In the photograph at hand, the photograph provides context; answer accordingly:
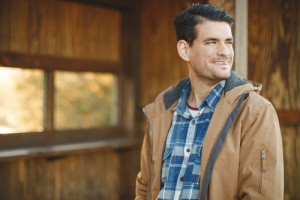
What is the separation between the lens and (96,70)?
395 cm

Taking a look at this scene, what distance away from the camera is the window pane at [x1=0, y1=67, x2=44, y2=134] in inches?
132

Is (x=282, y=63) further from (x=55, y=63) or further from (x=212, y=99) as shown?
(x=55, y=63)

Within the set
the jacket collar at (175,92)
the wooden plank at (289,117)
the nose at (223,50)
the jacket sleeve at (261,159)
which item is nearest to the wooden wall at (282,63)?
the wooden plank at (289,117)

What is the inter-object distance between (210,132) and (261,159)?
0.93 feet

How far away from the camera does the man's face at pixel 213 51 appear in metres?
1.77

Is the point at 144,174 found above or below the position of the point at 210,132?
below

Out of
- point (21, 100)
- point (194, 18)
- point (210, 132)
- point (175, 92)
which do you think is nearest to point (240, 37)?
point (194, 18)

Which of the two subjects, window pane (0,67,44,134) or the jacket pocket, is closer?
the jacket pocket

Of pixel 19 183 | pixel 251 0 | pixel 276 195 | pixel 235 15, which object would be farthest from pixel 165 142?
pixel 19 183

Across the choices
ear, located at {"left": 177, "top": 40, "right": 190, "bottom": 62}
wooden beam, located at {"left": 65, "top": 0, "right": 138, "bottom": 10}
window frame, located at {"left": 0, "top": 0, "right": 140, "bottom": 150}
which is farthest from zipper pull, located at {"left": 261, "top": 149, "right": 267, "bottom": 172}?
wooden beam, located at {"left": 65, "top": 0, "right": 138, "bottom": 10}

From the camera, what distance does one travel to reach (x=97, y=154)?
3.95 m

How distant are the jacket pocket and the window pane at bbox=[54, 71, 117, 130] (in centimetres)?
219

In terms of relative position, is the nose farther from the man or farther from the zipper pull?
the zipper pull

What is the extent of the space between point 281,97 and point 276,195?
1.76 meters
